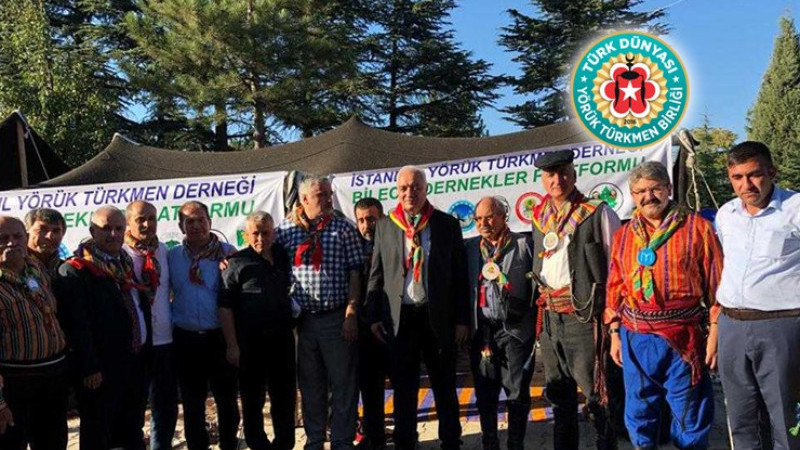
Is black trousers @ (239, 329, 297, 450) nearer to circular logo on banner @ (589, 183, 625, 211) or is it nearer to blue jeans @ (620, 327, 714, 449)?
blue jeans @ (620, 327, 714, 449)

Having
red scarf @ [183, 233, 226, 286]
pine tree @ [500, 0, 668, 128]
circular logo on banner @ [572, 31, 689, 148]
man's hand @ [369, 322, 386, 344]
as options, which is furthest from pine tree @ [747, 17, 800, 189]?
red scarf @ [183, 233, 226, 286]

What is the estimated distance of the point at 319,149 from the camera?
7.11m

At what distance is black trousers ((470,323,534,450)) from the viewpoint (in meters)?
3.95

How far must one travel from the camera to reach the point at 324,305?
13.1ft

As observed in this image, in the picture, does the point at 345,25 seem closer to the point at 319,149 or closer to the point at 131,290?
the point at 319,149

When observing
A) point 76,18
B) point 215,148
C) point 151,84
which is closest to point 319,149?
point 151,84

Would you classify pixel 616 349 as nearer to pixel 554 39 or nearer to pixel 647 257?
pixel 647 257

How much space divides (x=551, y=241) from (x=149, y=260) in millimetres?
2330

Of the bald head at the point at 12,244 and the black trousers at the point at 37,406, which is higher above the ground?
the bald head at the point at 12,244

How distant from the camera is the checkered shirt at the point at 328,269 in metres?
3.98

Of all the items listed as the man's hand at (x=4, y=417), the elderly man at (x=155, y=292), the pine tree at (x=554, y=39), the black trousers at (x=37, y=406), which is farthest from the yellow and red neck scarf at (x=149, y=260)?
the pine tree at (x=554, y=39)

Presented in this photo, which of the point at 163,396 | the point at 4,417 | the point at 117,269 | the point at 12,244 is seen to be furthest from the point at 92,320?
the point at 163,396

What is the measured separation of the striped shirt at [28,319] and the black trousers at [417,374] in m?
1.83

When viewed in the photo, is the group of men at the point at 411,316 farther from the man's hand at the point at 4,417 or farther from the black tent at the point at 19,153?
the black tent at the point at 19,153
